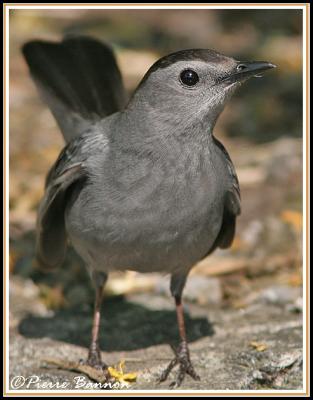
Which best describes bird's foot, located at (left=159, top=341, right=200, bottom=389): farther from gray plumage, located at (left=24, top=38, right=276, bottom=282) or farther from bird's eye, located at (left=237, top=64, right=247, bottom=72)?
bird's eye, located at (left=237, top=64, right=247, bottom=72)

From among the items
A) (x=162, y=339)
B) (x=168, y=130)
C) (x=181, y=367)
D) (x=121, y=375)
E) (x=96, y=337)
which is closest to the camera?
(x=168, y=130)

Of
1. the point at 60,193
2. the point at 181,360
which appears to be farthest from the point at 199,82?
the point at 181,360

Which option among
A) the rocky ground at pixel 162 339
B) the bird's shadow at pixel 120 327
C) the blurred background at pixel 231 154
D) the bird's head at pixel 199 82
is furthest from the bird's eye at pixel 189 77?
the bird's shadow at pixel 120 327

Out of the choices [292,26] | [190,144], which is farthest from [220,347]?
[292,26]

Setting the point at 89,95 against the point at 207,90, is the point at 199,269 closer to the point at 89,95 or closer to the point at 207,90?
the point at 89,95

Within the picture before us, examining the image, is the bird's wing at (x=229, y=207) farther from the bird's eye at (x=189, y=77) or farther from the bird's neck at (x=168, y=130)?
the bird's eye at (x=189, y=77)

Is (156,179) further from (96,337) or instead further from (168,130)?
(96,337)

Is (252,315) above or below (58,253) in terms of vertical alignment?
below
